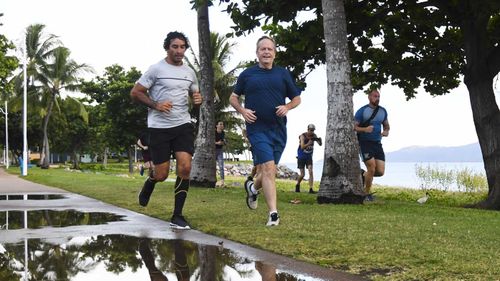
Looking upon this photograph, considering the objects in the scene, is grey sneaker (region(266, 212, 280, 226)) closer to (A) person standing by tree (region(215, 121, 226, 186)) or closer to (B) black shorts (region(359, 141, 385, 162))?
(B) black shorts (region(359, 141, 385, 162))

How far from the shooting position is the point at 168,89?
673 cm

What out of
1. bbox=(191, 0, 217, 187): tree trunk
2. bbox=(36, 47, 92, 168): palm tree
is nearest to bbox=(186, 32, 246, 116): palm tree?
bbox=(36, 47, 92, 168): palm tree

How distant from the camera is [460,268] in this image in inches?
165

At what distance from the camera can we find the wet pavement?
165 inches

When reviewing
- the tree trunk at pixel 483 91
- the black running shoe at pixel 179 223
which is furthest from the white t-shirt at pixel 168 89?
the tree trunk at pixel 483 91

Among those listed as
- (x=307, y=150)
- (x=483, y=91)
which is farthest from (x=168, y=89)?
(x=307, y=150)

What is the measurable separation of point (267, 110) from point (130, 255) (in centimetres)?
239

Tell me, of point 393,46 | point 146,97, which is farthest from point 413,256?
point 393,46

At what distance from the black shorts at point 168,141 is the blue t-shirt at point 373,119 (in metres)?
4.42

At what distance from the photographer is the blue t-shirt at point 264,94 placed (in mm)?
6598

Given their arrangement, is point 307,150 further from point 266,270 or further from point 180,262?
point 266,270

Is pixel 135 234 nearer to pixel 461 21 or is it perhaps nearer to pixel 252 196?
pixel 252 196

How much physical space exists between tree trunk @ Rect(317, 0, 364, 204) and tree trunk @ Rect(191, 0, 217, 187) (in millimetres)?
5736

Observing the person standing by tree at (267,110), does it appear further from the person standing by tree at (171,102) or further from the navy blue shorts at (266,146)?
the person standing by tree at (171,102)
